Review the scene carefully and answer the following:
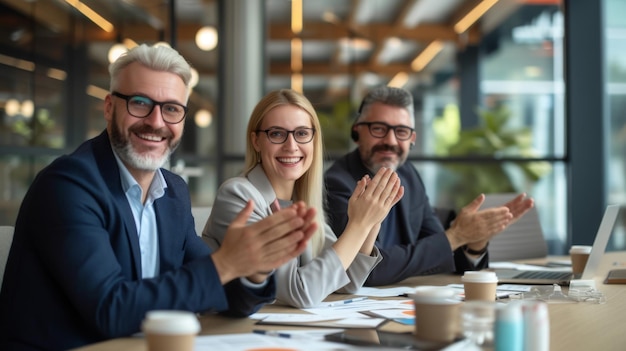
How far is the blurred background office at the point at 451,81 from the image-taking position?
6.54 meters

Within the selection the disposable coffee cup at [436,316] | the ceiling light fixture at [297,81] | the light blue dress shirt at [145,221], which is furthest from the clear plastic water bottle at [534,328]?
the ceiling light fixture at [297,81]

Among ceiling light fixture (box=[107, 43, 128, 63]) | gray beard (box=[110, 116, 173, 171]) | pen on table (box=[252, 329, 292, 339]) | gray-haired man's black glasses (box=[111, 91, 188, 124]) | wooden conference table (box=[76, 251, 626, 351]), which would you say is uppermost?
ceiling light fixture (box=[107, 43, 128, 63])

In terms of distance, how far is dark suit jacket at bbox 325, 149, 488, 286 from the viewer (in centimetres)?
278

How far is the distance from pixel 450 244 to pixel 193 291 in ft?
4.70

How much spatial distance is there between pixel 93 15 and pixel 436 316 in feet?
14.9

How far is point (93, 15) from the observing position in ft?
18.3

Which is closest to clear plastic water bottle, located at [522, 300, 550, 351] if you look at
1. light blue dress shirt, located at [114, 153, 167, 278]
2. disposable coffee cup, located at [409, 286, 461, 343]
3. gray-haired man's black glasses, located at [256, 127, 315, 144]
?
disposable coffee cup, located at [409, 286, 461, 343]

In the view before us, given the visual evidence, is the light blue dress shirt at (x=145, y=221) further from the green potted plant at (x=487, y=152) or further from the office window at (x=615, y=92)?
the office window at (x=615, y=92)

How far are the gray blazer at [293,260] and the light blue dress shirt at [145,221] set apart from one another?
354 millimetres

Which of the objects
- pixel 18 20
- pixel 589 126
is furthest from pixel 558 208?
pixel 18 20

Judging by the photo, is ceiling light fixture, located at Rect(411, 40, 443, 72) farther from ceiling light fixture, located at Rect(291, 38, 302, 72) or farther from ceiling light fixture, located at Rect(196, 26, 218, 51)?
ceiling light fixture, located at Rect(196, 26, 218, 51)

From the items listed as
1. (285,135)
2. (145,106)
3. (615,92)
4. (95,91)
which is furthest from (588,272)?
(615,92)

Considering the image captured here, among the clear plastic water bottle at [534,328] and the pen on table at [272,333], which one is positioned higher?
the clear plastic water bottle at [534,328]

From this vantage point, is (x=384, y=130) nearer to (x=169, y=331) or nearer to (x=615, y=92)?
(x=169, y=331)
